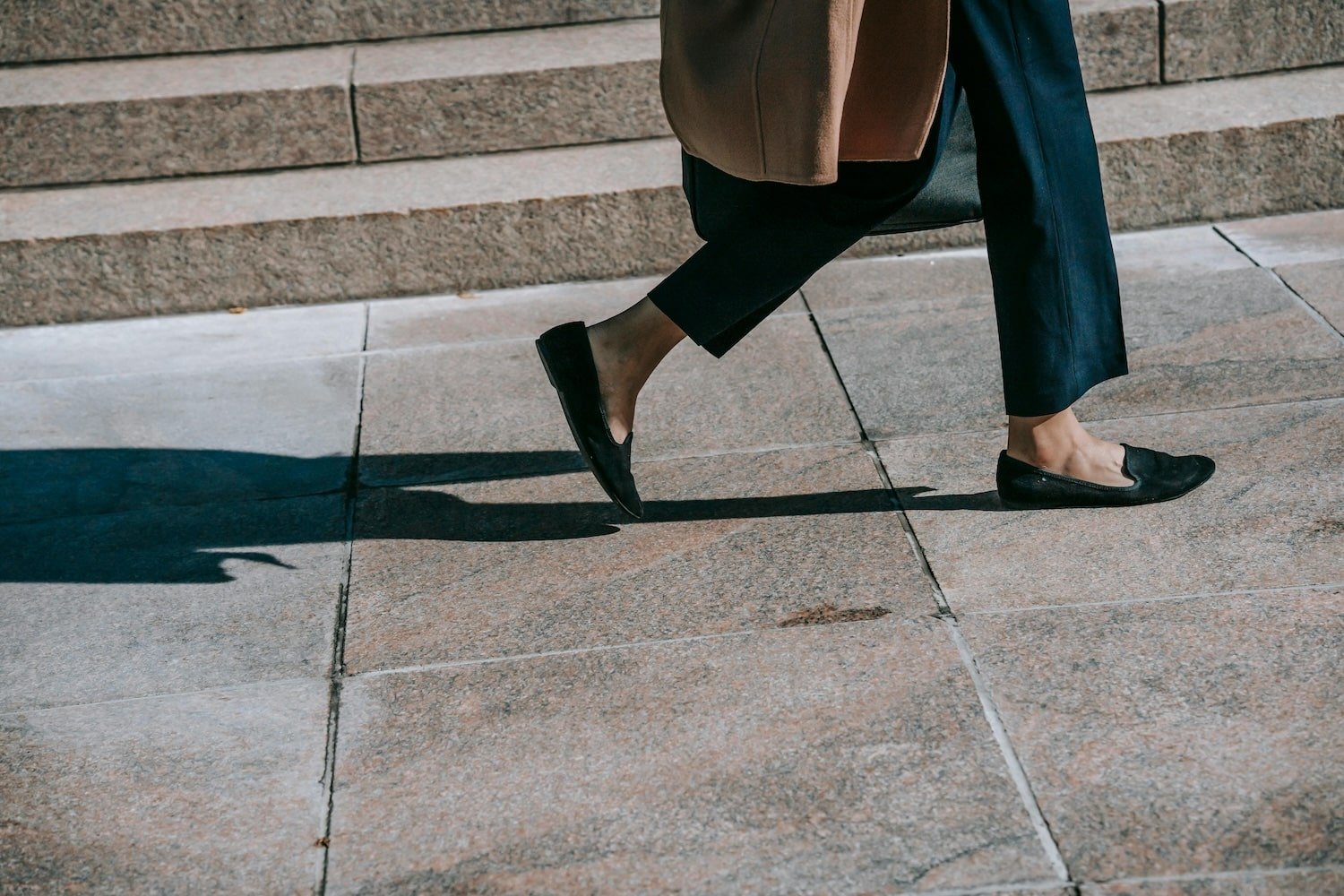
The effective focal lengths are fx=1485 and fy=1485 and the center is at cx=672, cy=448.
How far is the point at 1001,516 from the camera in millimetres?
3098

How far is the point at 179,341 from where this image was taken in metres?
4.40

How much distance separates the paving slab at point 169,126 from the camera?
4.82m

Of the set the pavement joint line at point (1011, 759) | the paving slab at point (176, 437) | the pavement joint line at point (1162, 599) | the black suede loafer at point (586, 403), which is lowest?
the pavement joint line at point (1162, 599)

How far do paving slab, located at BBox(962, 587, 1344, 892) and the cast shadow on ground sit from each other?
60 cm

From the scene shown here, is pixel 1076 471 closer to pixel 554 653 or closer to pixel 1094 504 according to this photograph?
pixel 1094 504

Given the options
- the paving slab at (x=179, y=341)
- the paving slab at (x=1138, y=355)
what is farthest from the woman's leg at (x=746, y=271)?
the paving slab at (x=179, y=341)

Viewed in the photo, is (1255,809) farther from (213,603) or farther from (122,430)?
(122,430)

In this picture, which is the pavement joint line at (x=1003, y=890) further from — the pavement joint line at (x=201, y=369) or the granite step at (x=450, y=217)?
the granite step at (x=450, y=217)

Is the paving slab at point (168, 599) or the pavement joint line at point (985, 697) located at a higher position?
the paving slab at point (168, 599)

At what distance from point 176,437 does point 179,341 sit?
28.7 inches

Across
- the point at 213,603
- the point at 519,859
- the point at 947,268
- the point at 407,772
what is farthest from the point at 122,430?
the point at 947,268

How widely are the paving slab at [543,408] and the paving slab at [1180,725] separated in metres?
1.06

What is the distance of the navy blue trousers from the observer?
2740 mm

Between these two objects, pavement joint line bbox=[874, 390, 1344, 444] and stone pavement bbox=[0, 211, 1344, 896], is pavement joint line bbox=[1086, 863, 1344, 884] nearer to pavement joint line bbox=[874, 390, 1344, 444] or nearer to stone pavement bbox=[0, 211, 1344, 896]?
stone pavement bbox=[0, 211, 1344, 896]
